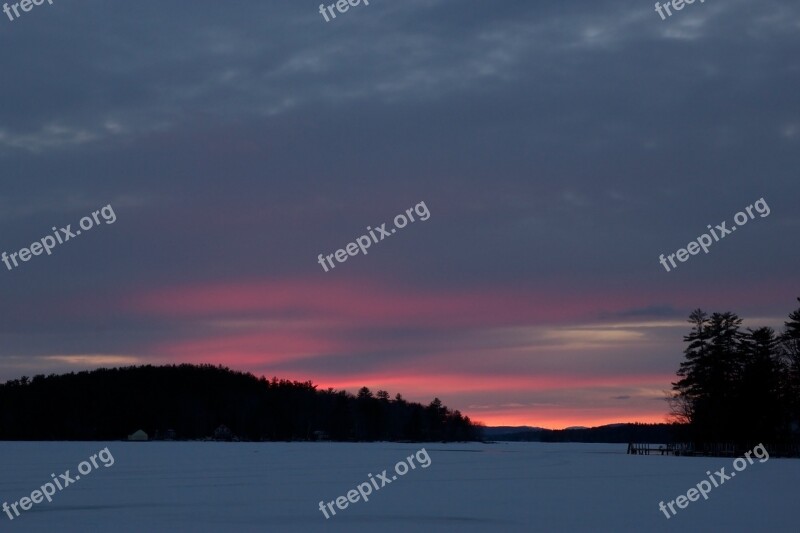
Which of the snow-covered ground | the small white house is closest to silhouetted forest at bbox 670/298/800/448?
the snow-covered ground

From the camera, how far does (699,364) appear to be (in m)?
84.8

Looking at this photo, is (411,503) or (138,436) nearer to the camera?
(411,503)

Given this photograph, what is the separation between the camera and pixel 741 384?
76125 mm

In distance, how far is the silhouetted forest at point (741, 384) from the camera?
247ft

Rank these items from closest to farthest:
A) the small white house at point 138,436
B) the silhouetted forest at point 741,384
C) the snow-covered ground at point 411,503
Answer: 1. the snow-covered ground at point 411,503
2. the silhouetted forest at point 741,384
3. the small white house at point 138,436

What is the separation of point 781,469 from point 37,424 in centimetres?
16586

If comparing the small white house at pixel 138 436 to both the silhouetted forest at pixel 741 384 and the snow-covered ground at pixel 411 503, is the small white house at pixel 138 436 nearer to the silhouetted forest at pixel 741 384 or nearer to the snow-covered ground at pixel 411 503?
the silhouetted forest at pixel 741 384

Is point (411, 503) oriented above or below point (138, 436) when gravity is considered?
below

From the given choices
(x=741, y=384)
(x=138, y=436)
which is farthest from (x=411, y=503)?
(x=138, y=436)

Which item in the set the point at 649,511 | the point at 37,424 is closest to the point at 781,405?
the point at 649,511

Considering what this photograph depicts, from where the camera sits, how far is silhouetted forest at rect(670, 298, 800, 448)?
247ft

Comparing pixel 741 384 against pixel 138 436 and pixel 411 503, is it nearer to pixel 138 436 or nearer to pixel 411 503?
pixel 411 503

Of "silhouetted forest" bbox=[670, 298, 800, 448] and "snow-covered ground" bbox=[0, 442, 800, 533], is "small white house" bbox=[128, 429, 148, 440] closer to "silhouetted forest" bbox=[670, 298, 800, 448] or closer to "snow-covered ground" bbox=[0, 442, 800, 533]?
"silhouetted forest" bbox=[670, 298, 800, 448]

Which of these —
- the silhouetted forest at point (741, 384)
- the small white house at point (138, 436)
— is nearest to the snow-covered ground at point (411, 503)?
the silhouetted forest at point (741, 384)
